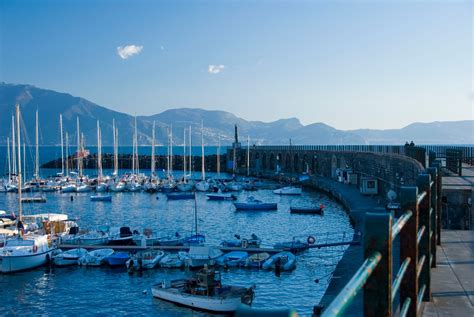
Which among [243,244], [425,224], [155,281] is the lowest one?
[155,281]

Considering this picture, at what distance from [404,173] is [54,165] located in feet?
432

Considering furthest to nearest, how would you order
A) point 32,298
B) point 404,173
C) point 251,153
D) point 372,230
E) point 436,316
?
point 251,153, point 404,173, point 32,298, point 436,316, point 372,230

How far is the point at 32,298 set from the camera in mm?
21938

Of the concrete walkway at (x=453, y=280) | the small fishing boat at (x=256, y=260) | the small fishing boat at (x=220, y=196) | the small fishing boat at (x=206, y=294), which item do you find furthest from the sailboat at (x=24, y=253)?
the small fishing boat at (x=220, y=196)

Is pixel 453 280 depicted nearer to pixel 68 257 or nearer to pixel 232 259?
pixel 232 259

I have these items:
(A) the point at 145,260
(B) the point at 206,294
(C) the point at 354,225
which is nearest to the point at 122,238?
(A) the point at 145,260

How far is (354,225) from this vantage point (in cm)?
3616

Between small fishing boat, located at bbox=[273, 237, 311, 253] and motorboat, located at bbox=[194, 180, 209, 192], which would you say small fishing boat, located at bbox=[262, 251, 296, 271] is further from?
motorboat, located at bbox=[194, 180, 209, 192]

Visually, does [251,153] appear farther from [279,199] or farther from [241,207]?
[241,207]

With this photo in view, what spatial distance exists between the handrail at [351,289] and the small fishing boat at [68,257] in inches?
1072

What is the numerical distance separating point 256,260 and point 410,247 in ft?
74.5

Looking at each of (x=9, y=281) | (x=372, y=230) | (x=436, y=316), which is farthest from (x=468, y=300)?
(x=9, y=281)

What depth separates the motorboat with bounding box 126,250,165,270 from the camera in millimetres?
25984

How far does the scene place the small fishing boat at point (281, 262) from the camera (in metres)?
25.3
